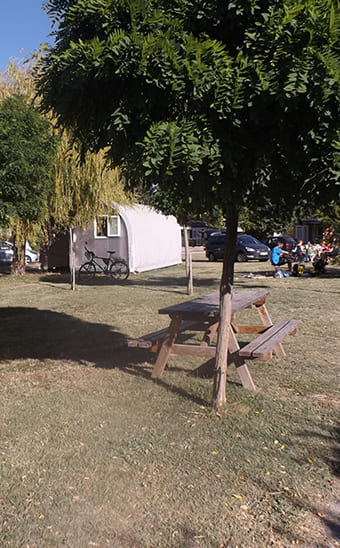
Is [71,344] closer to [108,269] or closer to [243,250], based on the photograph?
[108,269]

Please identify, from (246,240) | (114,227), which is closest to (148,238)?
(114,227)

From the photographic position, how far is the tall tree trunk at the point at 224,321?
16.5 feet

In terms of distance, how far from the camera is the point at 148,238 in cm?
2516

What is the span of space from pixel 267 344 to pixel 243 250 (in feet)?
84.1

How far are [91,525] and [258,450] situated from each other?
1.52m

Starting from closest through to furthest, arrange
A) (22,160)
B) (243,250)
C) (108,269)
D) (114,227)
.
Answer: (22,160) < (108,269) < (114,227) < (243,250)

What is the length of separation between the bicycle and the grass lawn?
13.0 meters

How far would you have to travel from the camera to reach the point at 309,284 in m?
17.6

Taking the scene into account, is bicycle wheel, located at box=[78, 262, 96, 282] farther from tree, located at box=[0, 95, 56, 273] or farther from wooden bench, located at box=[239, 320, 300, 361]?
wooden bench, located at box=[239, 320, 300, 361]

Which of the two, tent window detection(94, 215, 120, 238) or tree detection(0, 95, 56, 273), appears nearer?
tree detection(0, 95, 56, 273)

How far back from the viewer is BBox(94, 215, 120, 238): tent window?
2226 cm

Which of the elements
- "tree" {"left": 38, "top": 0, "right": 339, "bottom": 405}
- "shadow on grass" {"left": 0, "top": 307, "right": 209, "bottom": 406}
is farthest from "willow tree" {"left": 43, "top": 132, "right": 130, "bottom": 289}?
"tree" {"left": 38, "top": 0, "right": 339, "bottom": 405}

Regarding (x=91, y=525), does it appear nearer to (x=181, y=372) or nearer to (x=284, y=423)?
(x=284, y=423)

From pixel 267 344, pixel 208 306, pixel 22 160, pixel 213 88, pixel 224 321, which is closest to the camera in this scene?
pixel 213 88
